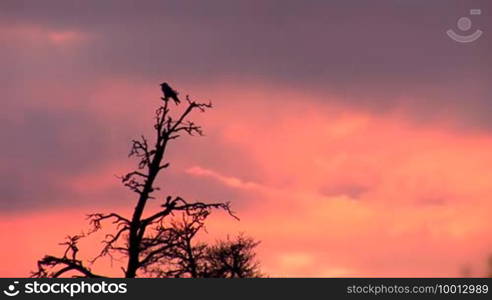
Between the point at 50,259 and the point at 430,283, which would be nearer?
the point at 430,283

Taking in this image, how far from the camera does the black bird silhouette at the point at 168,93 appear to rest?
32312 mm

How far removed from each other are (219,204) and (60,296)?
7160mm

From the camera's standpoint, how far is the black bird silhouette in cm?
3231

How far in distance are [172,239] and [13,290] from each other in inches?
244

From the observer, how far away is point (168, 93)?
32.3 metres

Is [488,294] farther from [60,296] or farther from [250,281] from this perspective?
[60,296]

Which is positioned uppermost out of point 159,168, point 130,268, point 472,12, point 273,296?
point 472,12

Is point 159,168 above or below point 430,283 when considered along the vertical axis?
above

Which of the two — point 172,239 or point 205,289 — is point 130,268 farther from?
point 205,289

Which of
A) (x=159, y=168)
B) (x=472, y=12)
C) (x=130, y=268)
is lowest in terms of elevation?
(x=130, y=268)

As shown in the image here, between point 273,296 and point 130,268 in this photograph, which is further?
point 130,268

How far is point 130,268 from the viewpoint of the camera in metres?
32.7

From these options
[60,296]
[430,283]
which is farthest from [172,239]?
[430,283]

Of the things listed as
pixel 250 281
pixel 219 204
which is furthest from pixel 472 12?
pixel 250 281
